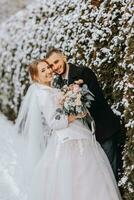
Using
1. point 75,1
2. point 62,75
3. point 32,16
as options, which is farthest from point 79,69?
point 32,16

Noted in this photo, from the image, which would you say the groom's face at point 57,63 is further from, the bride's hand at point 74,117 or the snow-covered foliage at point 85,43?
the snow-covered foliage at point 85,43

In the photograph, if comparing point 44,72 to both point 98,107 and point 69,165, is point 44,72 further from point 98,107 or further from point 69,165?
point 69,165

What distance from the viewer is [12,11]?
20.2m

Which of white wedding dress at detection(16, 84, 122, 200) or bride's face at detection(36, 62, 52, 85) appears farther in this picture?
bride's face at detection(36, 62, 52, 85)

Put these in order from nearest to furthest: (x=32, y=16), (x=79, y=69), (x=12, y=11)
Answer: (x=79, y=69) → (x=32, y=16) → (x=12, y=11)

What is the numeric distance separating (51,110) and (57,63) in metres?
0.51

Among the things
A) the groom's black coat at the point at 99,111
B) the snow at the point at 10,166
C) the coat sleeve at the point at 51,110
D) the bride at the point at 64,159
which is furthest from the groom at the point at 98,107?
the snow at the point at 10,166

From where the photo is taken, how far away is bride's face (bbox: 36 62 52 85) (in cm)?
655

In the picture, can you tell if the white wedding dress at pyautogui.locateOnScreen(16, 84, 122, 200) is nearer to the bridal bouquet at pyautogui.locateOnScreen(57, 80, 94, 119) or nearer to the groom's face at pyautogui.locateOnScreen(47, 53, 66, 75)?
the bridal bouquet at pyautogui.locateOnScreen(57, 80, 94, 119)

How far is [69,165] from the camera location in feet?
20.8

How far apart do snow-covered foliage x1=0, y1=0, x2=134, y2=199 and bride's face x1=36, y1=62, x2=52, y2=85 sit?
821 millimetres

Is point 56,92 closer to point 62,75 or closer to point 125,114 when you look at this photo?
point 62,75

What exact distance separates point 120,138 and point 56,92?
90 centimetres

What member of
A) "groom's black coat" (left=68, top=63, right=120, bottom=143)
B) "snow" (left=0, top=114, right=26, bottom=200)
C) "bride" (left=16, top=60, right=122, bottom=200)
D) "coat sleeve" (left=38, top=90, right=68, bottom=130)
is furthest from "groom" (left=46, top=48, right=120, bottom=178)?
"snow" (left=0, top=114, right=26, bottom=200)
